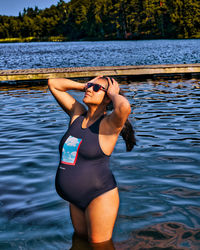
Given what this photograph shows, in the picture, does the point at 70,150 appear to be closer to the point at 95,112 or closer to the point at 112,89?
the point at 95,112

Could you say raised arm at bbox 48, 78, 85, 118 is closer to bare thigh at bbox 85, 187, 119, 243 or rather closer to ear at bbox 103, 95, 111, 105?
ear at bbox 103, 95, 111, 105

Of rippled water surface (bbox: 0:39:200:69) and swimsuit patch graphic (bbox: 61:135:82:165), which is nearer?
swimsuit patch graphic (bbox: 61:135:82:165)

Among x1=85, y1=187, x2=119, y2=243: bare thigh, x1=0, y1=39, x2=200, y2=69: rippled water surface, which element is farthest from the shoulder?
x1=0, y1=39, x2=200, y2=69: rippled water surface

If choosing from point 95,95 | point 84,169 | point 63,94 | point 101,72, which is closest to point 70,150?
point 84,169

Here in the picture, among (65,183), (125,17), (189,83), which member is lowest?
(189,83)

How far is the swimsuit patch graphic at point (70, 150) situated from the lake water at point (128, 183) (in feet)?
3.31

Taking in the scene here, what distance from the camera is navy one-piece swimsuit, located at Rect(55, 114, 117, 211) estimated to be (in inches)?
123

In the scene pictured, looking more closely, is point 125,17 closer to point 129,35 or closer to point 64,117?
point 129,35

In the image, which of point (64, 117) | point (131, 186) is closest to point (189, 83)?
point (64, 117)

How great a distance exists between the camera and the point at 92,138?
125 inches

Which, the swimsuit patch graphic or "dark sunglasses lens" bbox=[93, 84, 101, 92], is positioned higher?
"dark sunglasses lens" bbox=[93, 84, 101, 92]

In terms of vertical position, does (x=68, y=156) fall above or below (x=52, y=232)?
above

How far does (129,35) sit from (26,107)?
13780 cm

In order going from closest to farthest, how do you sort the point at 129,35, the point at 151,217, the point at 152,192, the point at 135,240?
the point at 135,240 → the point at 151,217 → the point at 152,192 → the point at 129,35
